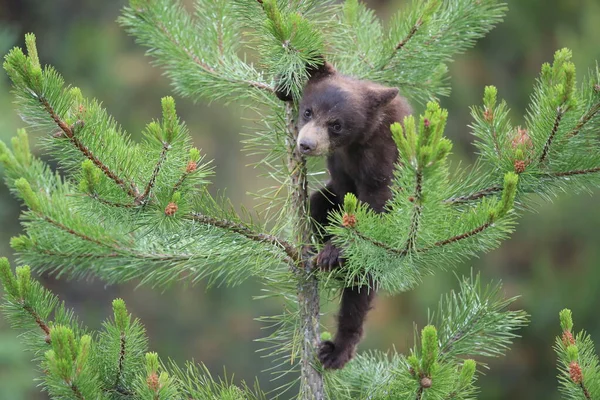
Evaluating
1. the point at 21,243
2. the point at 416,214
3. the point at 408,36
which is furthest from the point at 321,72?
the point at 21,243

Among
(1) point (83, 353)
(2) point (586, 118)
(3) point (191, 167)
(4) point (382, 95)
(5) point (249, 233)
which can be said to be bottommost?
(1) point (83, 353)

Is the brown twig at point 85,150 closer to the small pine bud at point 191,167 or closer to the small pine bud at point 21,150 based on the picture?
the small pine bud at point 191,167

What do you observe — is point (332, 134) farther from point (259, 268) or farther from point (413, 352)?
point (413, 352)

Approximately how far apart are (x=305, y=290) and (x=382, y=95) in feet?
3.09

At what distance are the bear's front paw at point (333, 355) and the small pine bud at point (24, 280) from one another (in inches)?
51.9

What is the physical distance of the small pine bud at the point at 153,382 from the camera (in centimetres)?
269

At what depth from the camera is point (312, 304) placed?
343cm

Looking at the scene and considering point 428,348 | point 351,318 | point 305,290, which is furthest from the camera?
point 351,318

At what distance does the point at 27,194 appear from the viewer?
116 inches

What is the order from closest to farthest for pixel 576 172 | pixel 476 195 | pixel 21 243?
1. pixel 576 172
2. pixel 476 195
3. pixel 21 243

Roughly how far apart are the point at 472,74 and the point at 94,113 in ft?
29.7

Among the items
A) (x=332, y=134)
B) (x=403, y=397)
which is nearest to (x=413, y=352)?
(x=403, y=397)

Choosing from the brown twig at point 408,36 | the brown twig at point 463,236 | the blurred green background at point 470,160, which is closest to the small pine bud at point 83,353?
the brown twig at point 463,236

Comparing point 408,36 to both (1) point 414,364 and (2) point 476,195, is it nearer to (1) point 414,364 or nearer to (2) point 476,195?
(2) point 476,195
